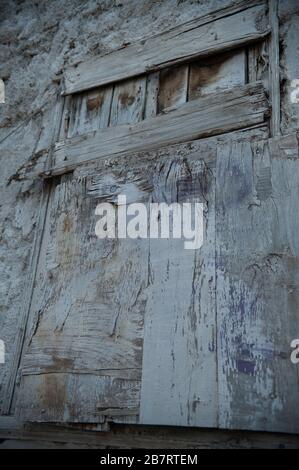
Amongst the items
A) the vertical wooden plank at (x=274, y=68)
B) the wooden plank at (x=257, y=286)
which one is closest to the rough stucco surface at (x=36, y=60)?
the vertical wooden plank at (x=274, y=68)

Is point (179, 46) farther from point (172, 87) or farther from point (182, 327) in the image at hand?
point (182, 327)

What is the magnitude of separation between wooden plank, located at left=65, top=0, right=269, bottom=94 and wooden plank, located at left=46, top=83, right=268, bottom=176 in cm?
30

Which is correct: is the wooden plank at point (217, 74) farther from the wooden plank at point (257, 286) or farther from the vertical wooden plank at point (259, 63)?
the wooden plank at point (257, 286)

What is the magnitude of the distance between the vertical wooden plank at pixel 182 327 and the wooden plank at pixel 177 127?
25cm

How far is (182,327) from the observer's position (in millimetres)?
1617

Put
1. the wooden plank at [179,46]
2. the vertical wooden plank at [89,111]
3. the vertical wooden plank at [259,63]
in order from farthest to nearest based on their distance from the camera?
the vertical wooden plank at [89,111], the wooden plank at [179,46], the vertical wooden plank at [259,63]

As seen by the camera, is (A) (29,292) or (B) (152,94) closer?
(A) (29,292)

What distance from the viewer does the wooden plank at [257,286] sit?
4.64 ft

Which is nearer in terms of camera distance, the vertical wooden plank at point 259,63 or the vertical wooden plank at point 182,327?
the vertical wooden plank at point 182,327

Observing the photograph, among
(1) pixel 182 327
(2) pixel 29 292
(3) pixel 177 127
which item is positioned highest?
(3) pixel 177 127

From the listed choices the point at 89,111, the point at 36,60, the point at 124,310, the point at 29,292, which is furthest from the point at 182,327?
the point at 36,60

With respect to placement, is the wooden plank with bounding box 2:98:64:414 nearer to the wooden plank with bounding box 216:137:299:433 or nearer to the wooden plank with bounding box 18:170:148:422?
the wooden plank with bounding box 18:170:148:422

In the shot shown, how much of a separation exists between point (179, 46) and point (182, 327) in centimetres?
136
